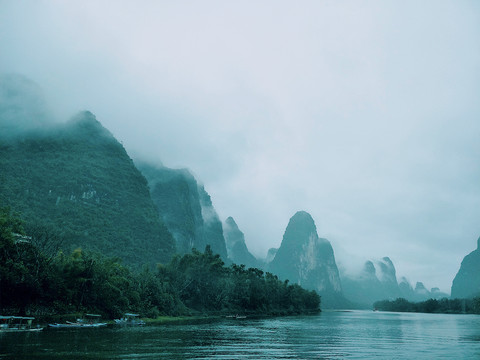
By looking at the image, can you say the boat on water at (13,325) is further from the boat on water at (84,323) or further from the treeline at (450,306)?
the treeline at (450,306)

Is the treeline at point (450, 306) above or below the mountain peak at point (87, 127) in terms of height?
below

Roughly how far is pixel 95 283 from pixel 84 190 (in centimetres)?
7042

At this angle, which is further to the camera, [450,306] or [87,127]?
[450,306]

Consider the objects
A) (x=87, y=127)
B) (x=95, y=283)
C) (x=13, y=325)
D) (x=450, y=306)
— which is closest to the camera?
(x=13, y=325)

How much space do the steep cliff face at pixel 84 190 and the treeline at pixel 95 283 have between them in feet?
78.3

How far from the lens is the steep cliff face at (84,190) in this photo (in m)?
100

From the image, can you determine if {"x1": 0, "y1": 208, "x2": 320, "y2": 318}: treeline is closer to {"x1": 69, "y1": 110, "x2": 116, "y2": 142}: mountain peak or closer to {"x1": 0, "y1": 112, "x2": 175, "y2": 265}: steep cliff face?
{"x1": 0, "y1": 112, "x2": 175, "y2": 265}: steep cliff face

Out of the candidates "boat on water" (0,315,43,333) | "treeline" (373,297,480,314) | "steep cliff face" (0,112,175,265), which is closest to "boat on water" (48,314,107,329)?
"boat on water" (0,315,43,333)

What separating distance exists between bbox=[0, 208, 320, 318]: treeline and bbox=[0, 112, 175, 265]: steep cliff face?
78.3ft

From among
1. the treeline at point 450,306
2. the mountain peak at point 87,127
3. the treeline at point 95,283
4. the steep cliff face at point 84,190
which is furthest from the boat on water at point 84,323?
the treeline at point 450,306

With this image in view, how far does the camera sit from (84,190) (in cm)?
11850

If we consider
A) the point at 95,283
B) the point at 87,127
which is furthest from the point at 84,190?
the point at 95,283

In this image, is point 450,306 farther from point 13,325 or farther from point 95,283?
point 13,325

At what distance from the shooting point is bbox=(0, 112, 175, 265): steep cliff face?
100 metres
